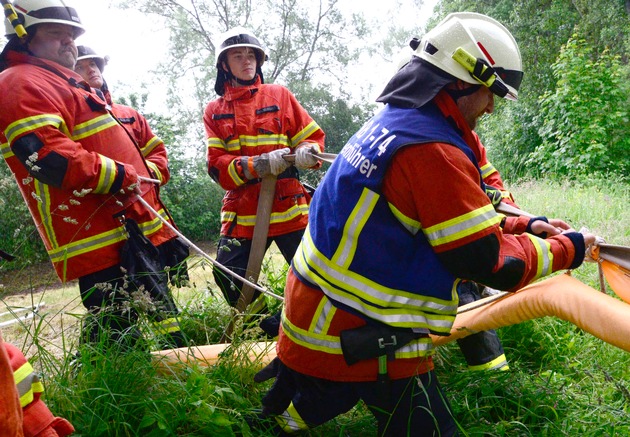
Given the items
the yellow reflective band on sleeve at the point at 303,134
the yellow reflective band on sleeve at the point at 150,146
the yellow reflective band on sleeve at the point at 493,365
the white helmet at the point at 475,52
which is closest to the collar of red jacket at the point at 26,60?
the yellow reflective band on sleeve at the point at 150,146

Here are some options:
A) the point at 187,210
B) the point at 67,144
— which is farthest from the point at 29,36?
the point at 187,210

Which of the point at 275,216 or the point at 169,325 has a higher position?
the point at 275,216

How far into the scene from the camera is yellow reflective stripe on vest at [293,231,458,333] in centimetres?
199

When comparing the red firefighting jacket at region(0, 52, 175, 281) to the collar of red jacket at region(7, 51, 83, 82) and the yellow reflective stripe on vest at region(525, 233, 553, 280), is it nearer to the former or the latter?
the collar of red jacket at region(7, 51, 83, 82)

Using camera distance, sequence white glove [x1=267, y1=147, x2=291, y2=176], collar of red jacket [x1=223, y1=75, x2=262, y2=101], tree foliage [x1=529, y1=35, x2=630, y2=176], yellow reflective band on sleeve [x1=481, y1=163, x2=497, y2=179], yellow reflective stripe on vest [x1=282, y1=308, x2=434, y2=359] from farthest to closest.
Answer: tree foliage [x1=529, y1=35, x2=630, y2=176]
collar of red jacket [x1=223, y1=75, x2=262, y2=101]
white glove [x1=267, y1=147, x2=291, y2=176]
yellow reflective band on sleeve [x1=481, y1=163, x2=497, y2=179]
yellow reflective stripe on vest [x1=282, y1=308, x2=434, y2=359]

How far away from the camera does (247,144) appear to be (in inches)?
164

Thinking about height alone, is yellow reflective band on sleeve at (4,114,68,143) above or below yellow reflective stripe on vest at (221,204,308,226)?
above

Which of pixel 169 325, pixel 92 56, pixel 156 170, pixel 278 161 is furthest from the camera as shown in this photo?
pixel 92 56

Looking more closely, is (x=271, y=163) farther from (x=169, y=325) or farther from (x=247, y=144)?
(x=169, y=325)

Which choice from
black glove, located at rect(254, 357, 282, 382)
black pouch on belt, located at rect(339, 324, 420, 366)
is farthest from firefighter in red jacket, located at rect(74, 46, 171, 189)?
black pouch on belt, located at rect(339, 324, 420, 366)

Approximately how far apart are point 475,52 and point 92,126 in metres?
2.15

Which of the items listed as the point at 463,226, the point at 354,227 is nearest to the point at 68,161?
the point at 354,227

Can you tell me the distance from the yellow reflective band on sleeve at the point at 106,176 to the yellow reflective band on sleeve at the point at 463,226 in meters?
1.88

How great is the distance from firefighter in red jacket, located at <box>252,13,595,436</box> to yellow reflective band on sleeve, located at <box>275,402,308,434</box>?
207 mm
